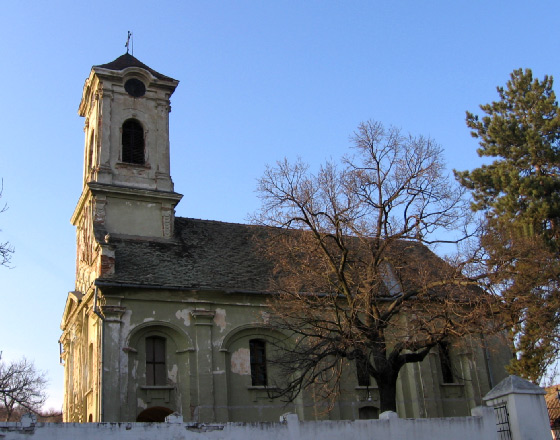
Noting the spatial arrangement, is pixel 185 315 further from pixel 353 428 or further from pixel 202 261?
pixel 353 428

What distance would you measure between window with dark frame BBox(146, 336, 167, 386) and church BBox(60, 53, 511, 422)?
0.12 feet

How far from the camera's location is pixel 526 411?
15047mm

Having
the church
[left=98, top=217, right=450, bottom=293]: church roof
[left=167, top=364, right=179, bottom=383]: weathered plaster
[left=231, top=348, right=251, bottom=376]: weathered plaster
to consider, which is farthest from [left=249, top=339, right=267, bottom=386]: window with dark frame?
[left=167, top=364, right=179, bottom=383]: weathered plaster

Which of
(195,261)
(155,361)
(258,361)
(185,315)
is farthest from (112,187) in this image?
(258,361)

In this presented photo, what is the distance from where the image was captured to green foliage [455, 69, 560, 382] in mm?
18734

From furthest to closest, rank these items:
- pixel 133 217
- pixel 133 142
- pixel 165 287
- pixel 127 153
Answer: pixel 133 142
pixel 127 153
pixel 133 217
pixel 165 287

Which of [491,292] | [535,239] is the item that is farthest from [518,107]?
[491,292]

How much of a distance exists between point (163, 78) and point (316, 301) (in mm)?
14691

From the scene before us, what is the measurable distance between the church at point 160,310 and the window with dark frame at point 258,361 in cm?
4

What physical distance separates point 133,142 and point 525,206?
16.6 metres

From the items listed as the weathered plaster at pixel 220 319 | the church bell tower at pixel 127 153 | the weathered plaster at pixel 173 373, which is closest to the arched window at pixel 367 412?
the weathered plaster at pixel 220 319

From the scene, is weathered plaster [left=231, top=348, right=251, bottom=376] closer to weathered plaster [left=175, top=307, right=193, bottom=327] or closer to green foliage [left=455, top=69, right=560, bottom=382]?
weathered plaster [left=175, top=307, right=193, bottom=327]

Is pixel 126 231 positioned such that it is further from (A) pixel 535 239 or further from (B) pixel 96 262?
(A) pixel 535 239

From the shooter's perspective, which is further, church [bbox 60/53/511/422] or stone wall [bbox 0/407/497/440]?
church [bbox 60/53/511/422]
